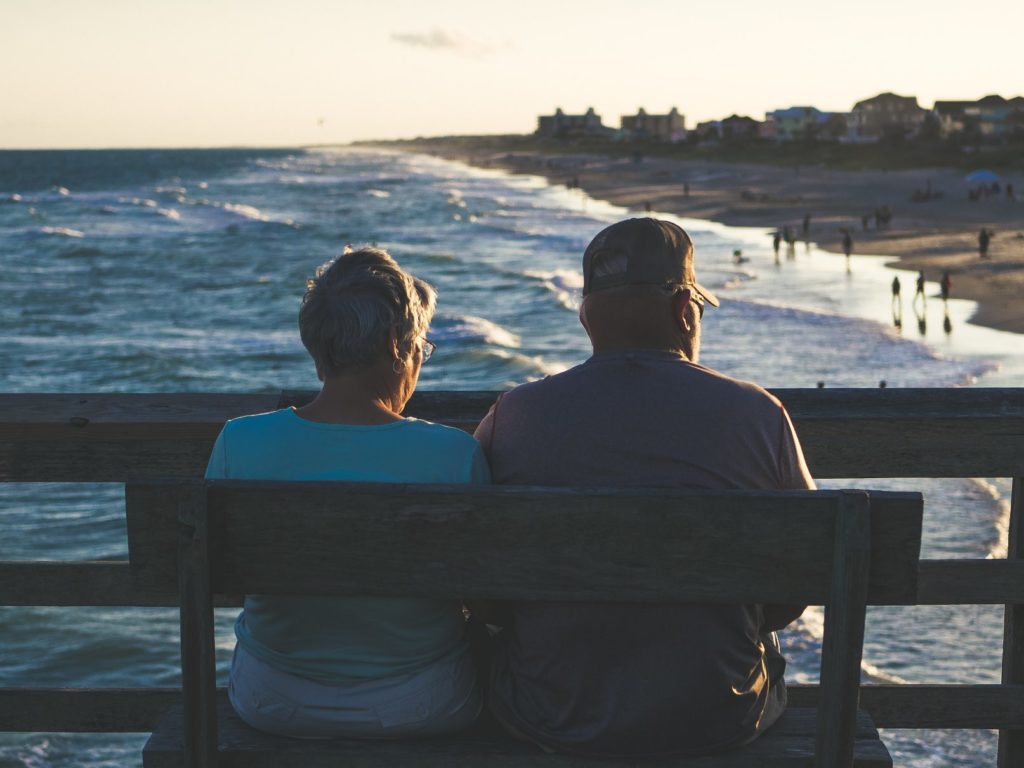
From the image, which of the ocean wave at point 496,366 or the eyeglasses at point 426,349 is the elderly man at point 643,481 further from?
the ocean wave at point 496,366

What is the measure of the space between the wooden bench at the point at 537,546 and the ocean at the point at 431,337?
13.8 feet

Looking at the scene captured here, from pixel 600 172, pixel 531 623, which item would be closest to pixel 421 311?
pixel 531 623

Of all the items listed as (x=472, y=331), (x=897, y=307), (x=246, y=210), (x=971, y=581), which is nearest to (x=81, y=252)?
(x=246, y=210)

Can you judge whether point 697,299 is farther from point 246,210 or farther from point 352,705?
point 246,210

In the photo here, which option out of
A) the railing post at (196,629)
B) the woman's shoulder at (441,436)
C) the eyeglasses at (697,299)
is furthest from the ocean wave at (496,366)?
the railing post at (196,629)

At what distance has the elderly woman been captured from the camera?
241cm

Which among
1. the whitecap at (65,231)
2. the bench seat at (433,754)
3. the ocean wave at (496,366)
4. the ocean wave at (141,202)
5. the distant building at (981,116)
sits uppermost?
the distant building at (981,116)

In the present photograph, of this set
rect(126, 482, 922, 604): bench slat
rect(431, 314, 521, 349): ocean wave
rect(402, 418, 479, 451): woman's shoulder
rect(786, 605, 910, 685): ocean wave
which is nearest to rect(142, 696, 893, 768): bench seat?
rect(126, 482, 922, 604): bench slat

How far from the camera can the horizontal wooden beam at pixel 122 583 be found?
3010 mm

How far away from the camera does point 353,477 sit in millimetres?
2418

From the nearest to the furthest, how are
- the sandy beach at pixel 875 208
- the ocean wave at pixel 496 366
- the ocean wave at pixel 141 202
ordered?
the ocean wave at pixel 496 366, the sandy beach at pixel 875 208, the ocean wave at pixel 141 202

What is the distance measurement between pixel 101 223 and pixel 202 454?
219ft

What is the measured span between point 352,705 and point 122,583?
87cm

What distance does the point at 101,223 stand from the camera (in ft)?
216
